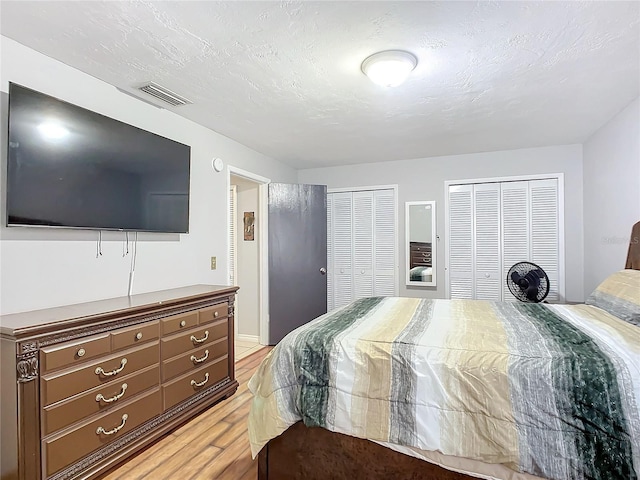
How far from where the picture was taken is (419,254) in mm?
4461

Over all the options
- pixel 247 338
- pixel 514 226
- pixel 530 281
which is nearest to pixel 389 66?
pixel 530 281

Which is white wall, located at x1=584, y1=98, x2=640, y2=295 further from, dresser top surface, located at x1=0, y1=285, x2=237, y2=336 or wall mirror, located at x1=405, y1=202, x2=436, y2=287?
dresser top surface, located at x1=0, y1=285, x2=237, y2=336

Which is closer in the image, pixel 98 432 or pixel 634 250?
pixel 98 432

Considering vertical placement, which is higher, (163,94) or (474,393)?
(163,94)

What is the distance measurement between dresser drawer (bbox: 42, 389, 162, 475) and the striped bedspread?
0.82m

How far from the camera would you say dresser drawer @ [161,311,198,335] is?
231cm

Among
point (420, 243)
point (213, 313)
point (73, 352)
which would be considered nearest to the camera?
point (73, 352)

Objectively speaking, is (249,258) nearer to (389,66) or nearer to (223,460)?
(223,460)

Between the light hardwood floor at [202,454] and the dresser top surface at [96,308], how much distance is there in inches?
34.5

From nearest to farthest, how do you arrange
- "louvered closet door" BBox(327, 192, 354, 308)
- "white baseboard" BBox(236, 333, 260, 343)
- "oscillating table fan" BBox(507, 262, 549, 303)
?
"oscillating table fan" BBox(507, 262, 549, 303) < "white baseboard" BBox(236, 333, 260, 343) < "louvered closet door" BBox(327, 192, 354, 308)

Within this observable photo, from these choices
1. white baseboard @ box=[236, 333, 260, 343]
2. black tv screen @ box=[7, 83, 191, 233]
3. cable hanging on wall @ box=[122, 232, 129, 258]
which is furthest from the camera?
white baseboard @ box=[236, 333, 260, 343]

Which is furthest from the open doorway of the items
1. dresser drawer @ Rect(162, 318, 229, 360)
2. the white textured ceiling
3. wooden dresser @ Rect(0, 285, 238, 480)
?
wooden dresser @ Rect(0, 285, 238, 480)

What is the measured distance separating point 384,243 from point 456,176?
121 centimetres

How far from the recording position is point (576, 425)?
4.39ft
